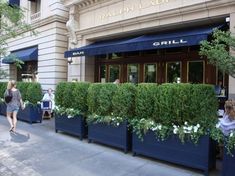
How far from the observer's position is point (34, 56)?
18.1m

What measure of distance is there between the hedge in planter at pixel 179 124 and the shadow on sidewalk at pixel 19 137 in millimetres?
4294

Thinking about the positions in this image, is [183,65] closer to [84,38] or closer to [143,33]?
[143,33]

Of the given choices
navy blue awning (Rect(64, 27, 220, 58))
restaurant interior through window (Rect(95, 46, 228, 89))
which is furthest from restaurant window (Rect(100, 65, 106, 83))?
navy blue awning (Rect(64, 27, 220, 58))

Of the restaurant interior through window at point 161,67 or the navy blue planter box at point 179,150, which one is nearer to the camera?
the navy blue planter box at point 179,150

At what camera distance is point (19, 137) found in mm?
10406

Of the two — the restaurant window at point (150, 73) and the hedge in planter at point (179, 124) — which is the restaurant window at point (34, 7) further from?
the hedge in planter at point (179, 124)

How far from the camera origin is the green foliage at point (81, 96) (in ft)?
31.4

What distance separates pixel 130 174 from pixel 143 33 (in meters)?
7.56

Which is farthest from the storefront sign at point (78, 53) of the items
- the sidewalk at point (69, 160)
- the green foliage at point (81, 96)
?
the sidewalk at point (69, 160)

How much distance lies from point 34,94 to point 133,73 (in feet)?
14.4

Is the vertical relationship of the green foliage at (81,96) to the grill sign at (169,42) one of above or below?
below

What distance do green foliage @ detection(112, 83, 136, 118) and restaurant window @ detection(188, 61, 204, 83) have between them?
4.22m

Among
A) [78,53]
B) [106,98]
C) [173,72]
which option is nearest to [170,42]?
[173,72]

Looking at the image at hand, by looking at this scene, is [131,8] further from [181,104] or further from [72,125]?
[181,104]
